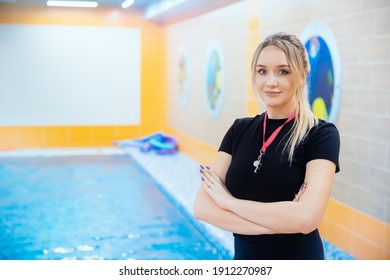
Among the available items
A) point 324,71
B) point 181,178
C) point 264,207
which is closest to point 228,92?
point 181,178

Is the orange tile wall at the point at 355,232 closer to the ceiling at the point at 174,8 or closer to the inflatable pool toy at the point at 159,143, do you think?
the ceiling at the point at 174,8

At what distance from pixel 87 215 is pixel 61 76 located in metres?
0.96

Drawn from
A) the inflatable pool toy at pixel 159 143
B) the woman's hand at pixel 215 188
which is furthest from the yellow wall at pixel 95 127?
the woman's hand at pixel 215 188

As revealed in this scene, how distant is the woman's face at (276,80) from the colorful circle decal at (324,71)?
5.40 feet

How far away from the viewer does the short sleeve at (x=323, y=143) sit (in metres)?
1.40

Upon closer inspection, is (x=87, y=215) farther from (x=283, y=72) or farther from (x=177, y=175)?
(x=283, y=72)

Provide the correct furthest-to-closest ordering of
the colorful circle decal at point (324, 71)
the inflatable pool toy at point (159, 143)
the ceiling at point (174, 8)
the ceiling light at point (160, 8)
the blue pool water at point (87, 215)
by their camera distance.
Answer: the inflatable pool toy at point (159, 143) < the ceiling light at point (160, 8) < the ceiling at point (174, 8) < the blue pool water at point (87, 215) < the colorful circle decal at point (324, 71)

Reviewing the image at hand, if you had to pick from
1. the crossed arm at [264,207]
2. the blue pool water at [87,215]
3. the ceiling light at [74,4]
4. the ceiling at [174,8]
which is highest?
the ceiling at [174,8]

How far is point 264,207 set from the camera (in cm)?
148

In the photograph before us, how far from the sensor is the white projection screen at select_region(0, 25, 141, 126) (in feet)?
11.4

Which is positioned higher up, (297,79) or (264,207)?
(297,79)

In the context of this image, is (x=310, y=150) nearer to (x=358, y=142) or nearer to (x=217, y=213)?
(x=217, y=213)

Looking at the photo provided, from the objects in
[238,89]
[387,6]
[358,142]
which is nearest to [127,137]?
[238,89]

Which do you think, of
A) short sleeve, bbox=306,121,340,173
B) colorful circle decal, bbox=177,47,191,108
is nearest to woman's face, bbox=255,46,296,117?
short sleeve, bbox=306,121,340,173
